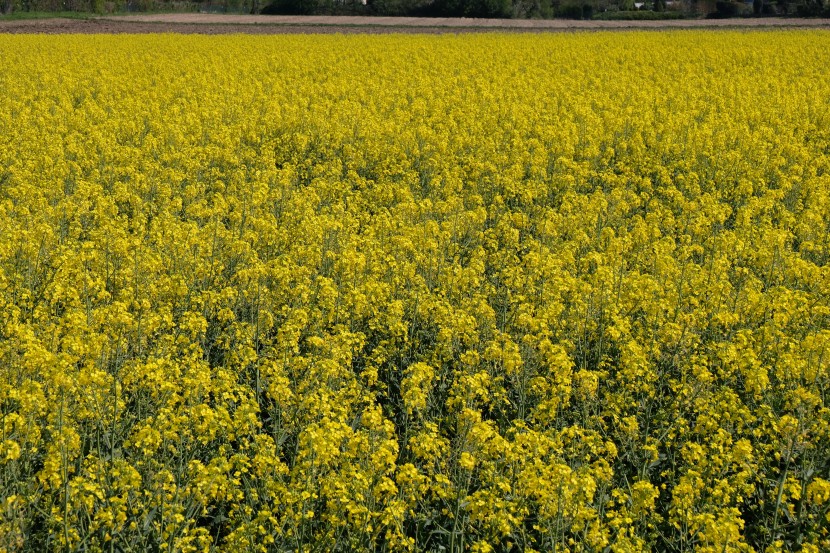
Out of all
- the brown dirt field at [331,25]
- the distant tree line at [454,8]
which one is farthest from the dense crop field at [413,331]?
the distant tree line at [454,8]

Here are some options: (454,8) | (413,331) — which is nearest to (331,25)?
(454,8)

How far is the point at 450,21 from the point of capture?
52.9m

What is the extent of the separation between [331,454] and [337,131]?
11.6 m

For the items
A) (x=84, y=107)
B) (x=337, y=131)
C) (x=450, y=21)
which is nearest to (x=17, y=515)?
(x=337, y=131)

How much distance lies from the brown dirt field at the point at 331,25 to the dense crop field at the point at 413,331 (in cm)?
2874

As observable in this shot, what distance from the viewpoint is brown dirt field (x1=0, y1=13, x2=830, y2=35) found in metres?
44.6

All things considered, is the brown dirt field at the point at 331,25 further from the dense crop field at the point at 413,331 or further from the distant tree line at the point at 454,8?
the dense crop field at the point at 413,331

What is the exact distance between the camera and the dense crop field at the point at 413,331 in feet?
16.1

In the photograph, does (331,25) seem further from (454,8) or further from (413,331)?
(413,331)

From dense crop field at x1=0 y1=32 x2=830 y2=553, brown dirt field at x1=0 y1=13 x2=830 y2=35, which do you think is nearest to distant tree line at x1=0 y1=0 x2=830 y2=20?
brown dirt field at x1=0 y1=13 x2=830 y2=35

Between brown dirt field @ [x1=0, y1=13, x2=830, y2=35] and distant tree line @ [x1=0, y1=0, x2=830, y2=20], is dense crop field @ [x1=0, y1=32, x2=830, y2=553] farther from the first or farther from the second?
distant tree line @ [x1=0, y1=0, x2=830, y2=20]

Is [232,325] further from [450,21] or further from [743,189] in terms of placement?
[450,21]

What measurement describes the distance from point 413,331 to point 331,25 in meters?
44.4

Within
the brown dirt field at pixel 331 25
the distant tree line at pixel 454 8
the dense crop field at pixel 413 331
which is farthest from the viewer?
the distant tree line at pixel 454 8
